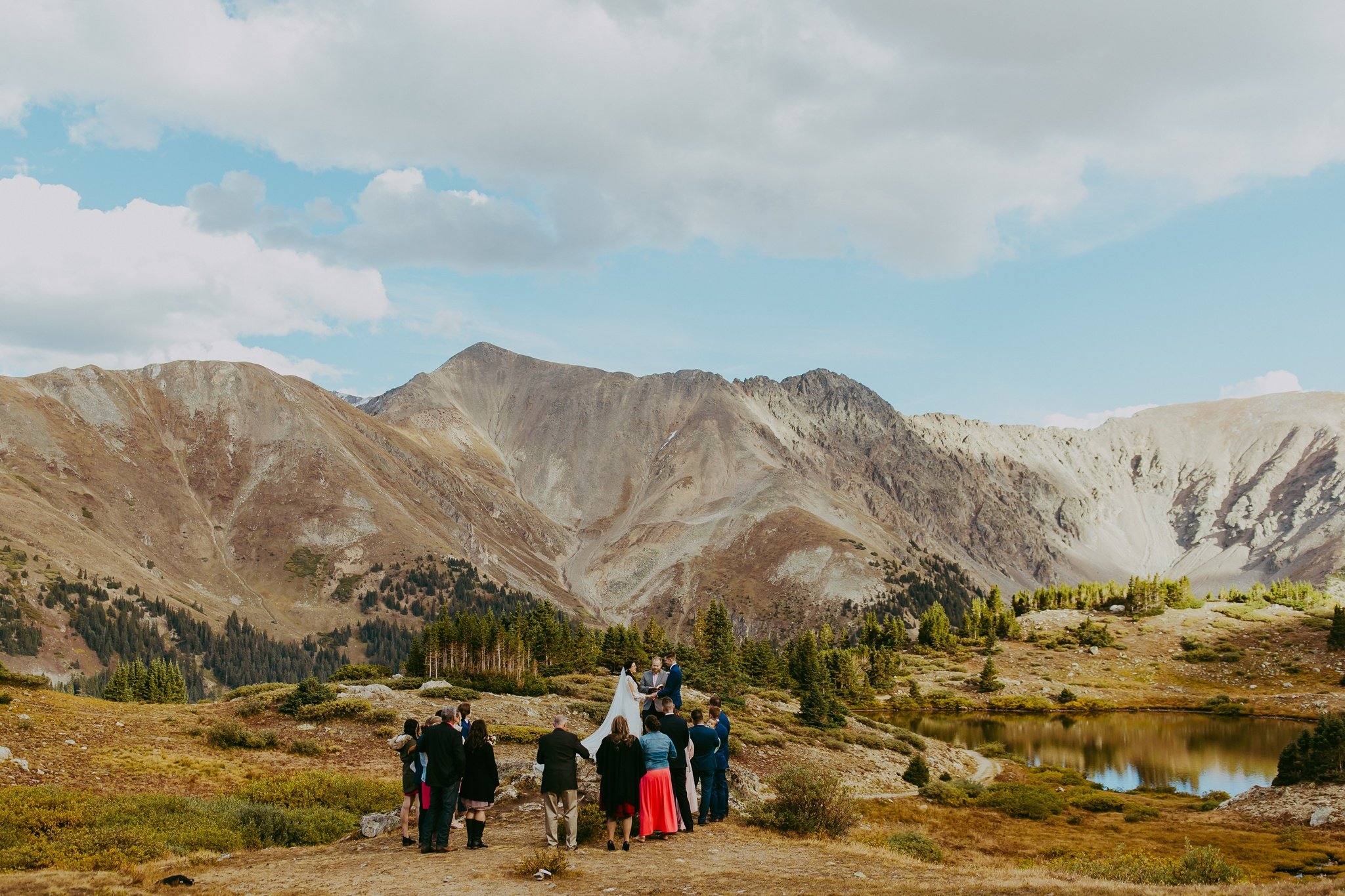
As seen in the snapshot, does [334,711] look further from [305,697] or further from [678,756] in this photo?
[678,756]

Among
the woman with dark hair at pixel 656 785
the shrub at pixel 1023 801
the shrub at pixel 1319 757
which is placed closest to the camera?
the woman with dark hair at pixel 656 785

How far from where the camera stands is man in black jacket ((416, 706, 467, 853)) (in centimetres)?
1870

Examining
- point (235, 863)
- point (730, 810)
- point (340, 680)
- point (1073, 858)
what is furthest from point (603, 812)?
point (340, 680)

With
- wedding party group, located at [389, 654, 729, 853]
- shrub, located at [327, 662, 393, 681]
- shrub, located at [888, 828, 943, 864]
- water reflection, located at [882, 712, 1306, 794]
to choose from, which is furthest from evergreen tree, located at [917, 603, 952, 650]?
wedding party group, located at [389, 654, 729, 853]

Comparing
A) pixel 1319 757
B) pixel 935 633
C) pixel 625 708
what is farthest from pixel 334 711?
pixel 935 633

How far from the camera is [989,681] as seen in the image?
4491 inches

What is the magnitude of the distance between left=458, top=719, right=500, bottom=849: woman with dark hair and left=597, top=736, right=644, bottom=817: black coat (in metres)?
2.59

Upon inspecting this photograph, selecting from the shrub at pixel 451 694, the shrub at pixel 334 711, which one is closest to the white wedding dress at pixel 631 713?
the shrub at pixel 334 711

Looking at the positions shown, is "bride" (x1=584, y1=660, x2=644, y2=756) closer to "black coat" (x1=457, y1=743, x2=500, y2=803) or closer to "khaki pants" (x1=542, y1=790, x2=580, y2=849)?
"khaki pants" (x1=542, y1=790, x2=580, y2=849)

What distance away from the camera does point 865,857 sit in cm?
1969

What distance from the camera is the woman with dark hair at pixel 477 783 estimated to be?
62.7ft

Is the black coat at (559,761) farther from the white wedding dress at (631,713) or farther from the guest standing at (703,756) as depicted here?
the guest standing at (703,756)

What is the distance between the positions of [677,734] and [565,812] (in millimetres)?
3184

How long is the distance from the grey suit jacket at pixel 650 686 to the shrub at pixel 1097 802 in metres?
34.8
